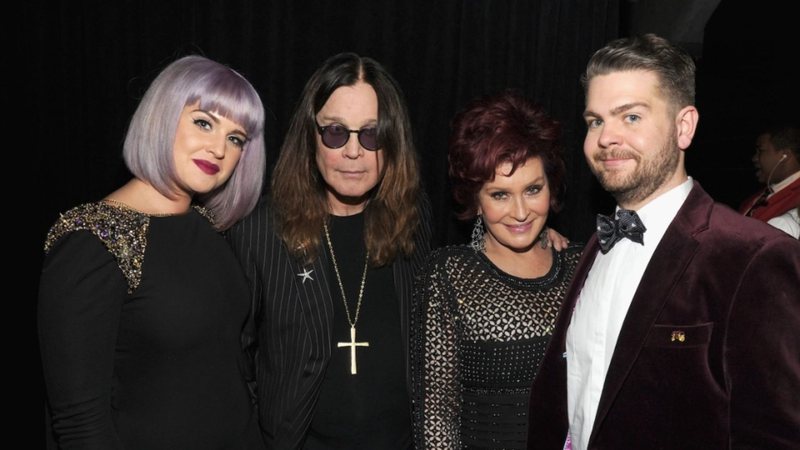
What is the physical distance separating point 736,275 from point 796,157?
3717 mm

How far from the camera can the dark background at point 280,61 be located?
10.7 feet

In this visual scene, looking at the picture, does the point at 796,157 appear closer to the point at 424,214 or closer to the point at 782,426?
the point at 424,214

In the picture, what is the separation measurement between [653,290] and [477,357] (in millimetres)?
757

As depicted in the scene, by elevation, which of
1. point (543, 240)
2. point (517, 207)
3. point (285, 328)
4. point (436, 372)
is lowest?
point (436, 372)

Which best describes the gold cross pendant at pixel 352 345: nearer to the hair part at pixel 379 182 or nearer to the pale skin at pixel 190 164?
the hair part at pixel 379 182

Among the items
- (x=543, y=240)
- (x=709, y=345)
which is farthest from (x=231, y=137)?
(x=709, y=345)

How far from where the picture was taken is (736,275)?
149 cm

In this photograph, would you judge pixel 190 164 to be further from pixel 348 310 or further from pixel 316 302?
pixel 348 310

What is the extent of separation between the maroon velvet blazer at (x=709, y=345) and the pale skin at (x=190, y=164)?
126cm

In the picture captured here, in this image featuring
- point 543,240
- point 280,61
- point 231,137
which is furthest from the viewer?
point 280,61

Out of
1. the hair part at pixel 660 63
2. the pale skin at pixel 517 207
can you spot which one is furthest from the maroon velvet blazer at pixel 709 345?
the pale skin at pixel 517 207

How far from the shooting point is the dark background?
3.26 m

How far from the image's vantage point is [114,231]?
65.8 inches

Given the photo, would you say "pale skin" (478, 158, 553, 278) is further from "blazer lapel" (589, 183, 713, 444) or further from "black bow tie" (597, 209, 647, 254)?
"blazer lapel" (589, 183, 713, 444)
